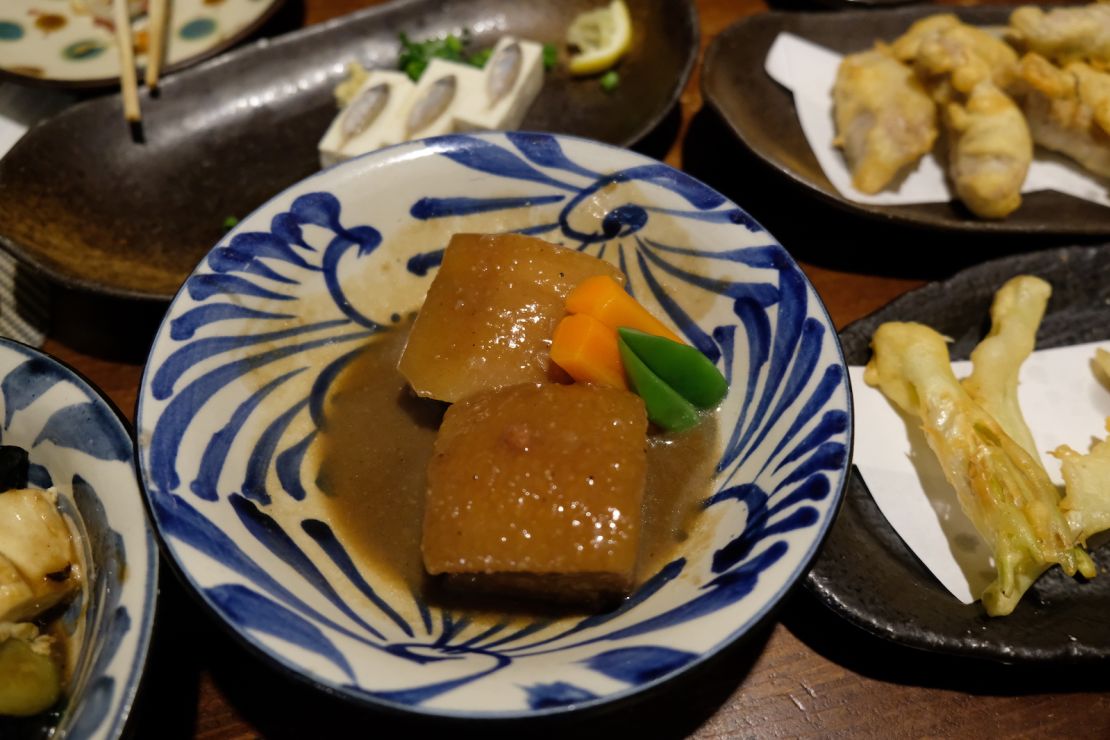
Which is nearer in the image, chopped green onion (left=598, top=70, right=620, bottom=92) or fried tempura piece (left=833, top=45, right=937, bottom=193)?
fried tempura piece (left=833, top=45, right=937, bottom=193)

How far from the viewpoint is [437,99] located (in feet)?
9.43

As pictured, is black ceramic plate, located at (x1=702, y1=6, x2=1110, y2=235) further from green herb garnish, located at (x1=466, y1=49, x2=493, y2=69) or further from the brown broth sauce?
the brown broth sauce

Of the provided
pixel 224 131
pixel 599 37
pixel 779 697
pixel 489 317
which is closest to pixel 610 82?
pixel 599 37

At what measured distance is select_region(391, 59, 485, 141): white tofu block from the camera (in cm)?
285

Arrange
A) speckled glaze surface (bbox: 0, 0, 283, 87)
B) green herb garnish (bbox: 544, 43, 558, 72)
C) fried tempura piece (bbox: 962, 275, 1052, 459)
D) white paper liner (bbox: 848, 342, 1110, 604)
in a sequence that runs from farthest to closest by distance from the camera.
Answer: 1. green herb garnish (bbox: 544, 43, 558, 72)
2. speckled glaze surface (bbox: 0, 0, 283, 87)
3. fried tempura piece (bbox: 962, 275, 1052, 459)
4. white paper liner (bbox: 848, 342, 1110, 604)

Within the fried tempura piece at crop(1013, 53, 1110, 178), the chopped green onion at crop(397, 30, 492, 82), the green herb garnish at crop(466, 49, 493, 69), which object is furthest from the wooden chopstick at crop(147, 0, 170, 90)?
the fried tempura piece at crop(1013, 53, 1110, 178)

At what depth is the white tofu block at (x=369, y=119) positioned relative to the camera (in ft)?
9.14

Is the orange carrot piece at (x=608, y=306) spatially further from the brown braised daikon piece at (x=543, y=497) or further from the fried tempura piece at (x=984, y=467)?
the fried tempura piece at (x=984, y=467)

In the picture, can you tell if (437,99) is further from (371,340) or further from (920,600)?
(920,600)

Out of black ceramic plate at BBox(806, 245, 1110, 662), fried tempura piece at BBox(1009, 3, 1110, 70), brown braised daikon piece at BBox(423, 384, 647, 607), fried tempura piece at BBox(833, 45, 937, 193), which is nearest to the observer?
brown braised daikon piece at BBox(423, 384, 647, 607)

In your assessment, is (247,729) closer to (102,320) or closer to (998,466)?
(102,320)

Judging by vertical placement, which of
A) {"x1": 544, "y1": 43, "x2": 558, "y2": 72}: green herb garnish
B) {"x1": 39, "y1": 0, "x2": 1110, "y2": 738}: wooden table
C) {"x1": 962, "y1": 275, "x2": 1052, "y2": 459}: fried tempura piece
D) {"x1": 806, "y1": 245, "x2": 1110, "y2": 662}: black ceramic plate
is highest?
{"x1": 544, "y1": 43, "x2": 558, "y2": 72}: green herb garnish

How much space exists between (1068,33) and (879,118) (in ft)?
2.46

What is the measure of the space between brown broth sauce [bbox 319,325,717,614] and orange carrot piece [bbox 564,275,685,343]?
0.27 metres
